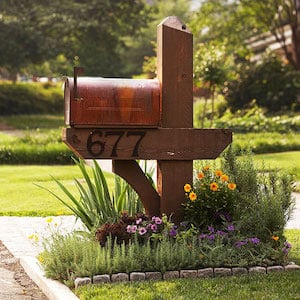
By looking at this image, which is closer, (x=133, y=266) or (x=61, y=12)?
(x=133, y=266)

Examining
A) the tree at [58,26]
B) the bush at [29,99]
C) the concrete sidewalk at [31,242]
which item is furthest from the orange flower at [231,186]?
the bush at [29,99]

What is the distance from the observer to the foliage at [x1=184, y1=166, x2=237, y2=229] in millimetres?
7168

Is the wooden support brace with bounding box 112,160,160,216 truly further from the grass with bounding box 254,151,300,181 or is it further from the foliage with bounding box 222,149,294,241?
the grass with bounding box 254,151,300,181

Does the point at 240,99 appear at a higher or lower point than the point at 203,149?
higher

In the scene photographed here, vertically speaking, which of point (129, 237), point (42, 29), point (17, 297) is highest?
point (42, 29)

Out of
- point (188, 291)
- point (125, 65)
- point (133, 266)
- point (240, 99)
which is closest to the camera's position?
point (188, 291)

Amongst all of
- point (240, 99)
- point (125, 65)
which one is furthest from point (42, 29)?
point (125, 65)

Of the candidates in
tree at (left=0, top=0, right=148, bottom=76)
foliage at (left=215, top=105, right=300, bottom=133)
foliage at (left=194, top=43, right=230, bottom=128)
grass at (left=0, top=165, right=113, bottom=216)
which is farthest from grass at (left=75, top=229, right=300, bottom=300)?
tree at (left=0, top=0, right=148, bottom=76)

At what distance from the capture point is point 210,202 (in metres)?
7.18

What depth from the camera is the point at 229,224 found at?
713cm

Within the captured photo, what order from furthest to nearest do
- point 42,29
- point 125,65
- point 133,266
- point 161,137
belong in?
point 125,65 < point 42,29 < point 161,137 < point 133,266

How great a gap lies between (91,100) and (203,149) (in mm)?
1114

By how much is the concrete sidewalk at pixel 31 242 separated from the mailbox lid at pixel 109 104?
1.17m

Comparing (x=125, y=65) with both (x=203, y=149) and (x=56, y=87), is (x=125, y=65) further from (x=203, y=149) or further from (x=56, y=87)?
(x=203, y=149)
